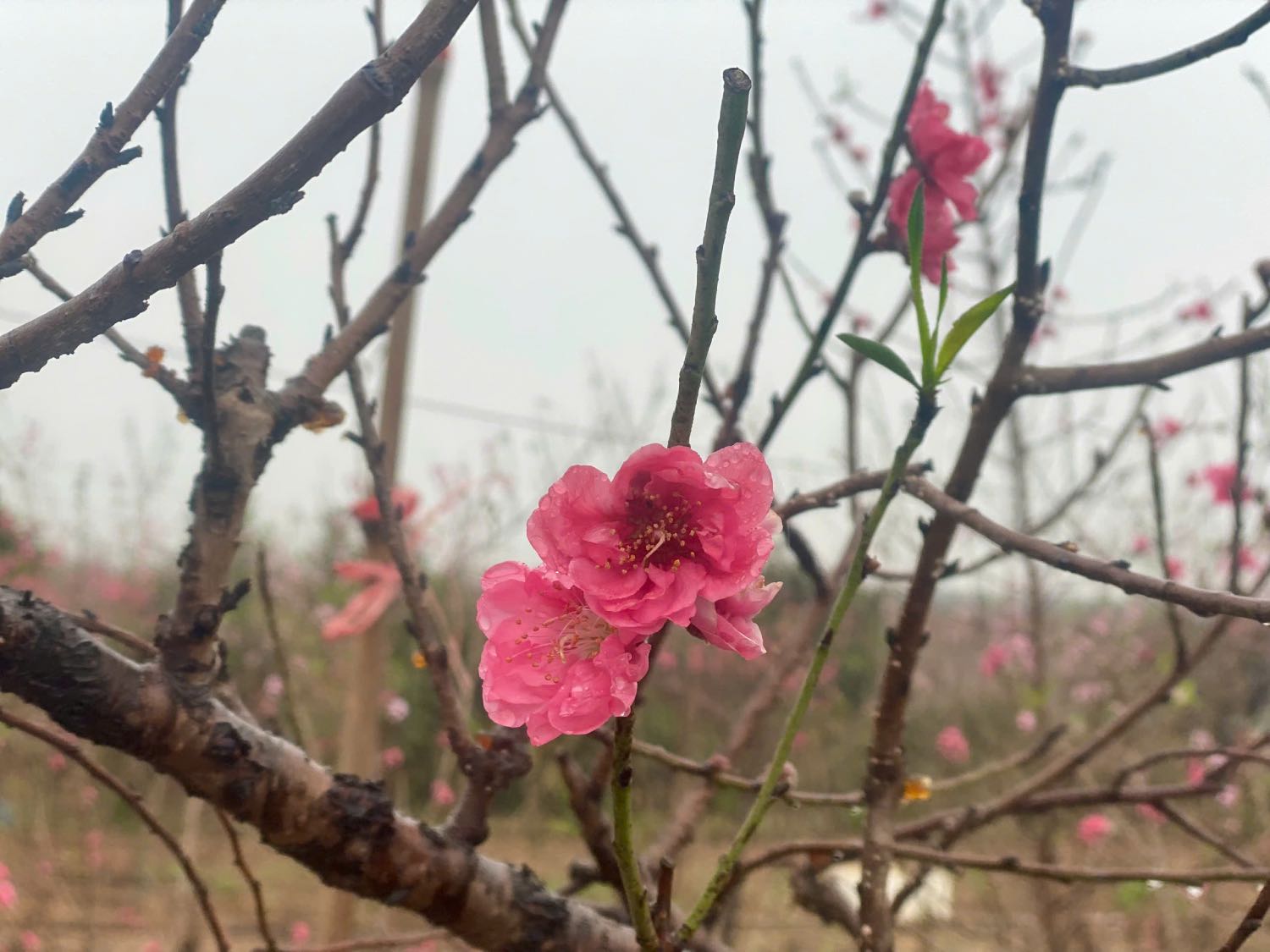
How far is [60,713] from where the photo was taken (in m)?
0.52

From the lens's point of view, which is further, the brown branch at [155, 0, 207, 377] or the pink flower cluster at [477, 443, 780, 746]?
the brown branch at [155, 0, 207, 377]

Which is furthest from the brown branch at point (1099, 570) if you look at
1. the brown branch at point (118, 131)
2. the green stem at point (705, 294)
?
the brown branch at point (118, 131)

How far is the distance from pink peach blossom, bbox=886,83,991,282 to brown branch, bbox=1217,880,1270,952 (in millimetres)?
498

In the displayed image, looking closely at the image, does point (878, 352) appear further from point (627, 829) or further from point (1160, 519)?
point (1160, 519)

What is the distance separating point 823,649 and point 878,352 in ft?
0.48

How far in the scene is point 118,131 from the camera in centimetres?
48

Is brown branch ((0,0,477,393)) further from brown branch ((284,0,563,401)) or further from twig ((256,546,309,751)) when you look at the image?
twig ((256,546,309,751))

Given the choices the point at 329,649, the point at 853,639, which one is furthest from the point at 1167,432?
the point at 329,649

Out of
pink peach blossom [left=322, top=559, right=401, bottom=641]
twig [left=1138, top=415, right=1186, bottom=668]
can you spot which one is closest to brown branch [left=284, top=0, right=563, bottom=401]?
twig [left=1138, top=415, right=1186, bottom=668]

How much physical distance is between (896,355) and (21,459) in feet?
17.1

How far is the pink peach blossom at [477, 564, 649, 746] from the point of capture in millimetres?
378

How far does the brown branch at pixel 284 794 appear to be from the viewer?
0.51 m

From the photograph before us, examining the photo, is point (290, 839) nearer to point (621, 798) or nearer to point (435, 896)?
point (435, 896)

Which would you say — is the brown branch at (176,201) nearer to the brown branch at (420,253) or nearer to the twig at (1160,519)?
the brown branch at (420,253)
